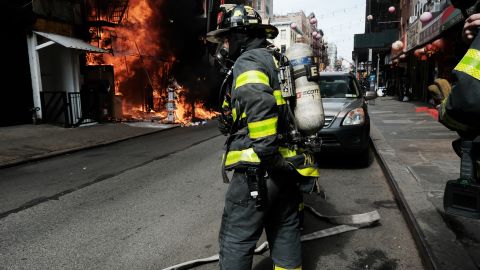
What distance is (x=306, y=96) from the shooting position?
256cm

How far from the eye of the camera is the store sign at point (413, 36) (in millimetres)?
17673

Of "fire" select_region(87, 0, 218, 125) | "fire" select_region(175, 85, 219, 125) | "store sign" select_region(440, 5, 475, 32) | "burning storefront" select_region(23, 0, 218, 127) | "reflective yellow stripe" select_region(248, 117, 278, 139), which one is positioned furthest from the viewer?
"fire" select_region(87, 0, 218, 125)

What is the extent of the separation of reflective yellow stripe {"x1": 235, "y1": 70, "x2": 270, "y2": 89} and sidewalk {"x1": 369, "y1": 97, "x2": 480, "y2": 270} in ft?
6.92

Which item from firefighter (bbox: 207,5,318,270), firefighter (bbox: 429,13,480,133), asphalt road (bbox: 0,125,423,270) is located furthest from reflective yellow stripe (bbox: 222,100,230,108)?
asphalt road (bbox: 0,125,423,270)

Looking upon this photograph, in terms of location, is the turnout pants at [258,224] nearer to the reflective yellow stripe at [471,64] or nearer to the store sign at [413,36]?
the reflective yellow stripe at [471,64]

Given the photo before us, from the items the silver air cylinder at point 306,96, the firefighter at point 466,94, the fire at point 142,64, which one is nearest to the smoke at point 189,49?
the fire at point 142,64

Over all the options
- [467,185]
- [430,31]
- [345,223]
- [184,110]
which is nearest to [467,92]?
[467,185]

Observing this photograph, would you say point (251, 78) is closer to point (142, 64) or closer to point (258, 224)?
point (258, 224)

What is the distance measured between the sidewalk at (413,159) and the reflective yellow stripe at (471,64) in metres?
1.95

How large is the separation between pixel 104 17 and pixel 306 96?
16681 millimetres

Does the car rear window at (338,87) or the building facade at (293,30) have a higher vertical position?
the building facade at (293,30)

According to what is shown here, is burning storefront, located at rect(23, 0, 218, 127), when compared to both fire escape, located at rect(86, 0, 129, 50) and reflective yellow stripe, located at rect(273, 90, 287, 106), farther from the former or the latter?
reflective yellow stripe, located at rect(273, 90, 287, 106)

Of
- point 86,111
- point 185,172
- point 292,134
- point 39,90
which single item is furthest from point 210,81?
point 292,134

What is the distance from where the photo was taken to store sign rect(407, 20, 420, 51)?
1767cm
